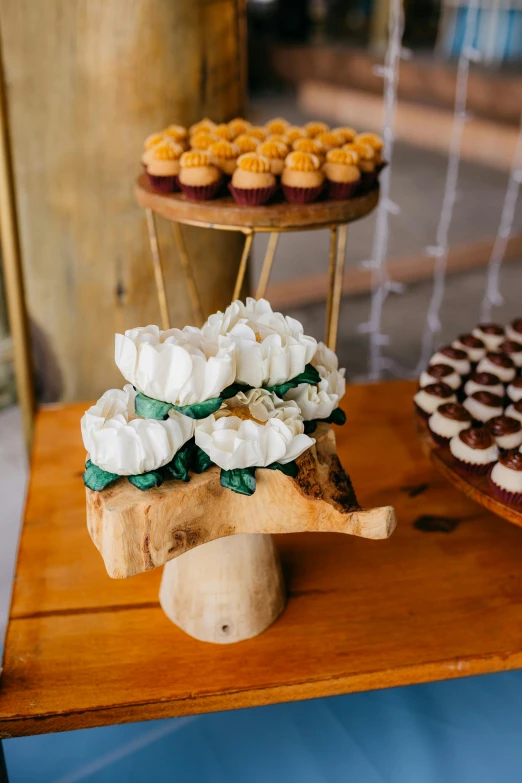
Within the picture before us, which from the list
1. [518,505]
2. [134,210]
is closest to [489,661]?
[518,505]

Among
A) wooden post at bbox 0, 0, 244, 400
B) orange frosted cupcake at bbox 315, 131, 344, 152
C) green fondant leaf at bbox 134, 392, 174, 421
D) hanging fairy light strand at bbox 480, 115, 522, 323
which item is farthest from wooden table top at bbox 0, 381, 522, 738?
hanging fairy light strand at bbox 480, 115, 522, 323

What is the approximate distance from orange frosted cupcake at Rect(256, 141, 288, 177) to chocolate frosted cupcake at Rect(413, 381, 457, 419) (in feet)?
1.37

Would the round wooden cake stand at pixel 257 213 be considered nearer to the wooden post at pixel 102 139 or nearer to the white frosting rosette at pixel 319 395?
the white frosting rosette at pixel 319 395

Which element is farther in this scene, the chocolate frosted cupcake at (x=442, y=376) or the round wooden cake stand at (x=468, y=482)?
the chocolate frosted cupcake at (x=442, y=376)

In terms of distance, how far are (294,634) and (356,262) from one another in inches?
108

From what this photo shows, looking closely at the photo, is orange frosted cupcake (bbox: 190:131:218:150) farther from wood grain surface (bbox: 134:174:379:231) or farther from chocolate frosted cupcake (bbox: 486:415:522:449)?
chocolate frosted cupcake (bbox: 486:415:522:449)

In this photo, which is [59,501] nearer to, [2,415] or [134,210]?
[134,210]

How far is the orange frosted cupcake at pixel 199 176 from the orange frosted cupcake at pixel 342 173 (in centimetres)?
17

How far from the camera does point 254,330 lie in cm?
79

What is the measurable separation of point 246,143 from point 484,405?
589 millimetres

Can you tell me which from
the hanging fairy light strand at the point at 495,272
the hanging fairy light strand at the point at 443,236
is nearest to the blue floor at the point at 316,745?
the hanging fairy light strand at the point at 443,236

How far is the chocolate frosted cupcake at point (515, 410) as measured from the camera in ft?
3.53

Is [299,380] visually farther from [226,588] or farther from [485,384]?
[485,384]

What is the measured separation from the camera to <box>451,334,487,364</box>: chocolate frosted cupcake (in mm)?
1278
